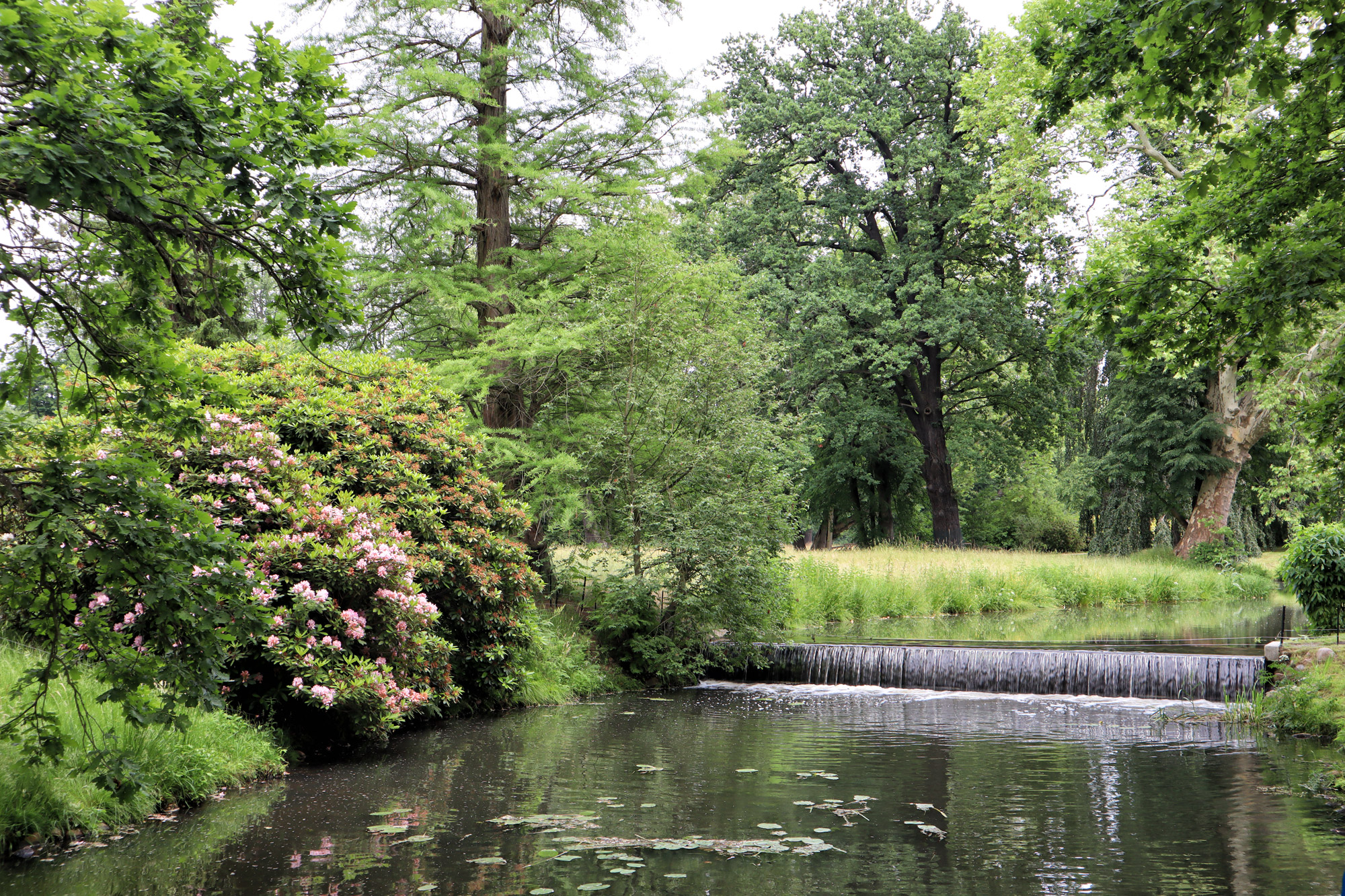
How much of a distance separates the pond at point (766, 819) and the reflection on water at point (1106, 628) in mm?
4836

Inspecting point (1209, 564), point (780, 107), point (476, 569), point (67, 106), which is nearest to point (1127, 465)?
point (1209, 564)

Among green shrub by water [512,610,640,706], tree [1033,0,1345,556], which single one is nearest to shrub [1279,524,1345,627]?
tree [1033,0,1345,556]

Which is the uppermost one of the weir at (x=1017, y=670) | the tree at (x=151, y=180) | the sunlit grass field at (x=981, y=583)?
the tree at (x=151, y=180)

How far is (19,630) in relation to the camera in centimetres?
799

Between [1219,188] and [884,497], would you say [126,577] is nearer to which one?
[1219,188]

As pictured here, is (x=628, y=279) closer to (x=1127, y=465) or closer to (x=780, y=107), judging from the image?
(x=780, y=107)

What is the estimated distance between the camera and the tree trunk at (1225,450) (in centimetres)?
2608

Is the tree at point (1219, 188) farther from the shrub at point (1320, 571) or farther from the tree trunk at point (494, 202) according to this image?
the tree trunk at point (494, 202)

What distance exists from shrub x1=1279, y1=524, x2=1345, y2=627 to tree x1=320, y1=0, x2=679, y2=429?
9718 millimetres

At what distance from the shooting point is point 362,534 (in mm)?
8727

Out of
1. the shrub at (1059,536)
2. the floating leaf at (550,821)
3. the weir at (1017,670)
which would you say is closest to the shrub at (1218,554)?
the weir at (1017,670)

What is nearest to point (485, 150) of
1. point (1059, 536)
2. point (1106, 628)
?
point (1106, 628)

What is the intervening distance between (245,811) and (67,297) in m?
3.75

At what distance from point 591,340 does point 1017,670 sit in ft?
23.5
